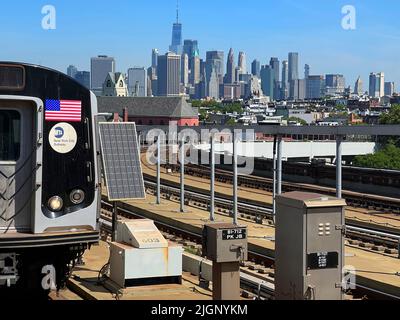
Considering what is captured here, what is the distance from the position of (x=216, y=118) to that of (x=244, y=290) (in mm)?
171065

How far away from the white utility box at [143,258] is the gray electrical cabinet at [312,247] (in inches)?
82.1

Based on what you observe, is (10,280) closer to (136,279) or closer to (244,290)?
(136,279)

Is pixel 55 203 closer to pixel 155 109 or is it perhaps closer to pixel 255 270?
pixel 255 270

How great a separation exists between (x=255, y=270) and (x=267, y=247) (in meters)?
1.49

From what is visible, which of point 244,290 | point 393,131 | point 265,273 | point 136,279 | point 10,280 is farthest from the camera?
point 393,131

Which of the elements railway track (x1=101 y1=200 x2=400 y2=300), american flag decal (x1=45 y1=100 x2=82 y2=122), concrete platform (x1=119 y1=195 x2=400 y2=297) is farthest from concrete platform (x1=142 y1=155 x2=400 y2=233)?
american flag decal (x1=45 y1=100 x2=82 y2=122)

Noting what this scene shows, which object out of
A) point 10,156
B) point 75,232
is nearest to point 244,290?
point 75,232

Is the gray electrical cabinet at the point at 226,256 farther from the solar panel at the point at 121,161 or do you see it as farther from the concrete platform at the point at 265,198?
the concrete platform at the point at 265,198

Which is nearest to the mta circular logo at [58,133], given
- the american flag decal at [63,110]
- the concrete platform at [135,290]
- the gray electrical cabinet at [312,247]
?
the american flag decal at [63,110]

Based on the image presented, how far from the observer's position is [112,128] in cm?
1219

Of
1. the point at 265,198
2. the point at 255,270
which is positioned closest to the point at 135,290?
the point at 255,270

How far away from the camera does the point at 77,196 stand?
8805 mm

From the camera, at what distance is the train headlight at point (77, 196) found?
8773mm
